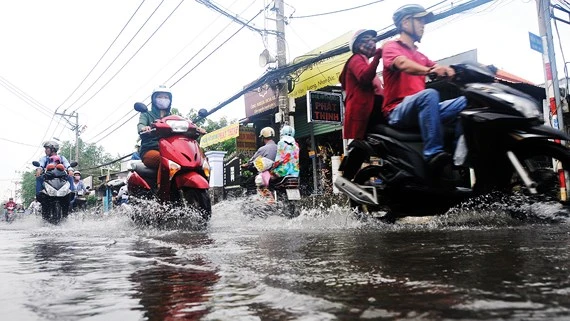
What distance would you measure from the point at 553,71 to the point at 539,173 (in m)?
6.48

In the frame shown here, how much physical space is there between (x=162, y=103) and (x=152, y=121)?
25 cm

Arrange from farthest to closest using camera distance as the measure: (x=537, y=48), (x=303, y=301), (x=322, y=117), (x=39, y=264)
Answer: (x=322, y=117) → (x=537, y=48) → (x=39, y=264) → (x=303, y=301)

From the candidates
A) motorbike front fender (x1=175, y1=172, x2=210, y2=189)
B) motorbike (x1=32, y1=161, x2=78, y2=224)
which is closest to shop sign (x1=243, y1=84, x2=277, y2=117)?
motorbike (x1=32, y1=161, x2=78, y2=224)

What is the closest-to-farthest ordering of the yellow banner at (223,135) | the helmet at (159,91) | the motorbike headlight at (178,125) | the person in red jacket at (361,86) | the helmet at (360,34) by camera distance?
the person in red jacket at (361,86) → the helmet at (360,34) → the motorbike headlight at (178,125) → the helmet at (159,91) → the yellow banner at (223,135)

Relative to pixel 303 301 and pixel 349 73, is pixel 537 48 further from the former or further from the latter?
pixel 303 301

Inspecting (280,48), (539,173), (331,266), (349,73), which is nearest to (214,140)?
(280,48)

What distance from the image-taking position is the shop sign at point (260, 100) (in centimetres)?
1514

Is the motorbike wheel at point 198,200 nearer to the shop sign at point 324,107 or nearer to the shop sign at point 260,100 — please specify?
the shop sign at point 324,107

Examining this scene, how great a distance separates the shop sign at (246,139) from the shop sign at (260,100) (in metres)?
0.64

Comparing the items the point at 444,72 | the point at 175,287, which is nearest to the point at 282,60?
the point at 444,72

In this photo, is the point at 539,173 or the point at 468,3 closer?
the point at 539,173

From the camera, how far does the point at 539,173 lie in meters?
3.12

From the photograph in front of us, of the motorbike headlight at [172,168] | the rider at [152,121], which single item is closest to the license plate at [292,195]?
the rider at [152,121]

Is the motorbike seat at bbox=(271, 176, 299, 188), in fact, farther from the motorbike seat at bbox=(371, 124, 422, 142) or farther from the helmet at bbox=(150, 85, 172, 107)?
the motorbike seat at bbox=(371, 124, 422, 142)
